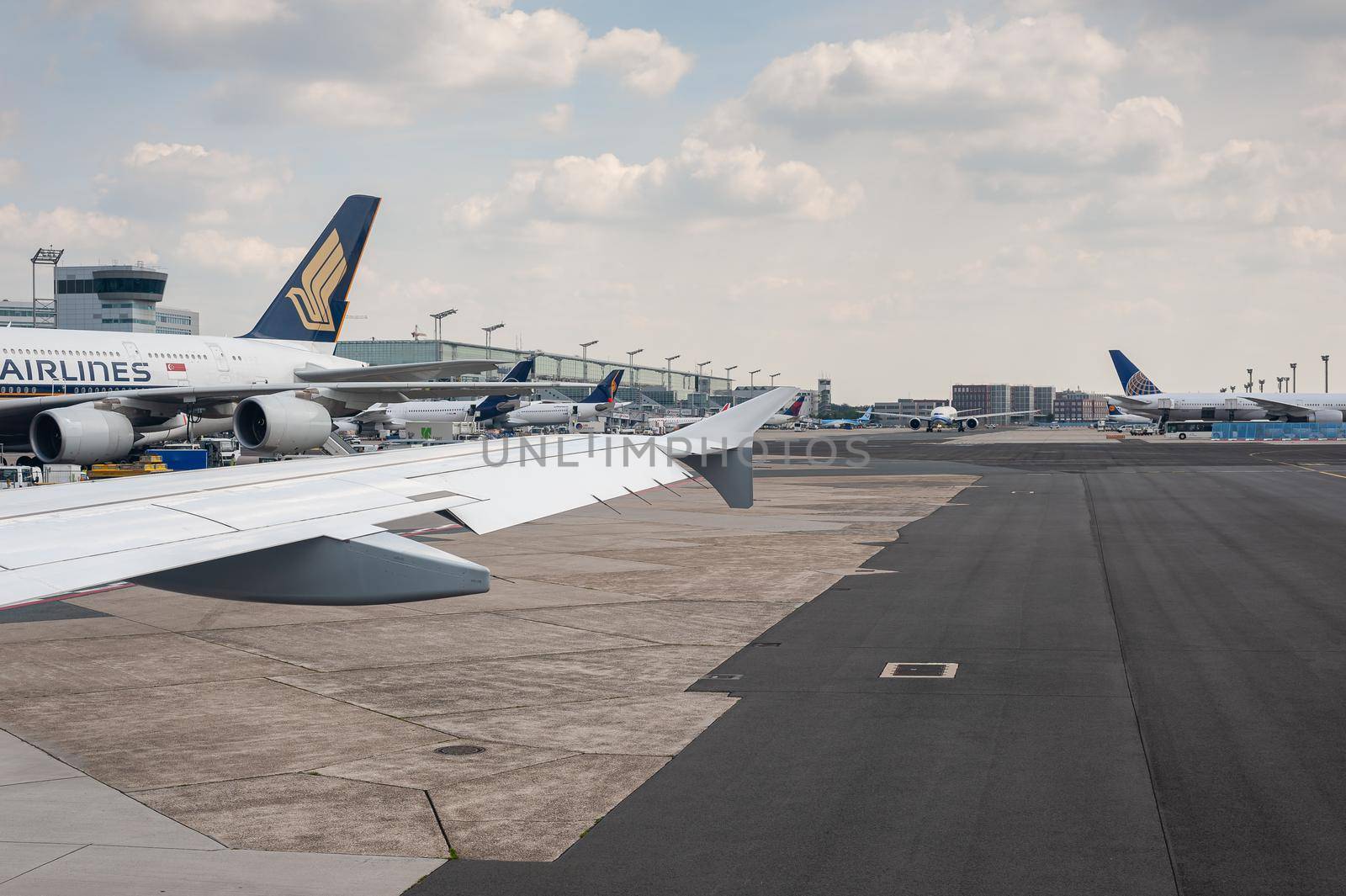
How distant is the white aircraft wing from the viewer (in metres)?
112

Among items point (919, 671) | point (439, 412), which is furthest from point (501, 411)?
point (919, 671)

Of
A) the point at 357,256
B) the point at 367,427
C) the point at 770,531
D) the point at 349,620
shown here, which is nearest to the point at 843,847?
the point at 349,620

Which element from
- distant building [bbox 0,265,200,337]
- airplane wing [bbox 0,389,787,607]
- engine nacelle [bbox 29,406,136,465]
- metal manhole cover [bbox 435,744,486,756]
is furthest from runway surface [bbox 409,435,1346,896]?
distant building [bbox 0,265,200,337]

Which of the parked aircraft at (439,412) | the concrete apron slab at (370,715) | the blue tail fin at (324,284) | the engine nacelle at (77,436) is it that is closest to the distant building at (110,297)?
the parked aircraft at (439,412)

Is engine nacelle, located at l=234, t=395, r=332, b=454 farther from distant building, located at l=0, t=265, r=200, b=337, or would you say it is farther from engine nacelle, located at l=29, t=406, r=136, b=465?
distant building, located at l=0, t=265, r=200, b=337

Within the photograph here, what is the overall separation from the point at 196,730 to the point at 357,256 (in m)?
27.6

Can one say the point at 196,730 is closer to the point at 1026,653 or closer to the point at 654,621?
the point at 654,621

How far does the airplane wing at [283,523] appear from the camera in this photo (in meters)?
4.91

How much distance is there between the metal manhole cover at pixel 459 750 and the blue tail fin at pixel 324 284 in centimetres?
2684

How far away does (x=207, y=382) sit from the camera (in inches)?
1150

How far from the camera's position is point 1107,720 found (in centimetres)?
980

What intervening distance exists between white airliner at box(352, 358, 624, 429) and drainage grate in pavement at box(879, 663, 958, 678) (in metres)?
82.8

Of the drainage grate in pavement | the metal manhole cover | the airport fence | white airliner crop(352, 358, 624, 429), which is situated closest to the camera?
the metal manhole cover

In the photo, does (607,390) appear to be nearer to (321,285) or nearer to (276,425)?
(321,285)
